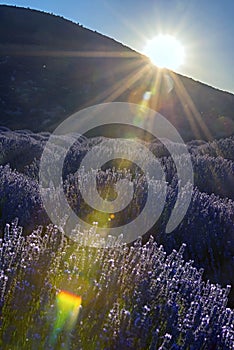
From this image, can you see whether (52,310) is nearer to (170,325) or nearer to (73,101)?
(170,325)

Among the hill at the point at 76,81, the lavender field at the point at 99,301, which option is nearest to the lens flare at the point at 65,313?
the lavender field at the point at 99,301

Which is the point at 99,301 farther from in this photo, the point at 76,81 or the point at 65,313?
the point at 76,81

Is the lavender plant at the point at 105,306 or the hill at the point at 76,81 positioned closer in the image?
the lavender plant at the point at 105,306

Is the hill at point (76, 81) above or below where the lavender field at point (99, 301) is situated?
above

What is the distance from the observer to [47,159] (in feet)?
23.7

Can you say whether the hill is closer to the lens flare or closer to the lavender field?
the lavender field

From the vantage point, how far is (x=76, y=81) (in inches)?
1533

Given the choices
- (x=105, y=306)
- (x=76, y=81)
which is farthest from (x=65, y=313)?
(x=76, y=81)

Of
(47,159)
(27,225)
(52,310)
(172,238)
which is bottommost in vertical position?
(52,310)

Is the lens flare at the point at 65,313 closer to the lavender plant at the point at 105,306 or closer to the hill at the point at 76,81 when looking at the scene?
the lavender plant at the point at 105,306

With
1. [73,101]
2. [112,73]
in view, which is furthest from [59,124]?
[112,73]

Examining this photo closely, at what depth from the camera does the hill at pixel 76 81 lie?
29875 mm

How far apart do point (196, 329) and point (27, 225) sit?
2.14 metres

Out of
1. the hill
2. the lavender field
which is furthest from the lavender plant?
the hill
